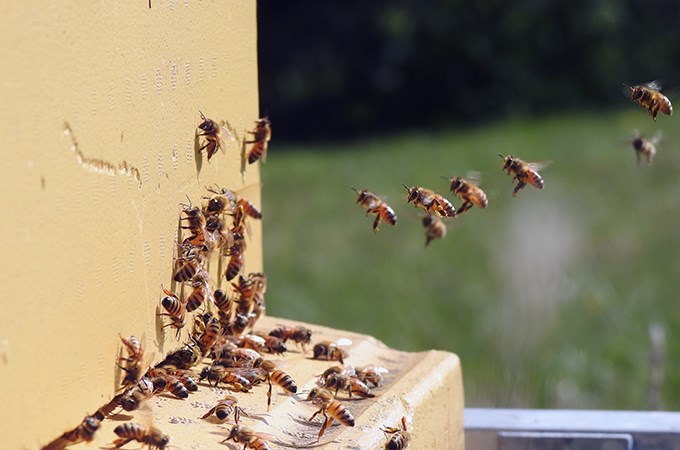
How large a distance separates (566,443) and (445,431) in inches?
13.3

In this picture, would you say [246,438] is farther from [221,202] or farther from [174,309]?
[221,202]

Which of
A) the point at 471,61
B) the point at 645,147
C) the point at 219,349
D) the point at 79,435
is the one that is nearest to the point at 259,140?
the point at 219,349

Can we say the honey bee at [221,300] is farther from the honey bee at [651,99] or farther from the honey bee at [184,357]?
the honey bee at [651,99]

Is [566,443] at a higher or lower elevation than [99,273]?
lower

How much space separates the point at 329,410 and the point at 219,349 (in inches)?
14.8

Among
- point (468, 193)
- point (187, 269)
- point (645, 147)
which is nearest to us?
point (187, 269)

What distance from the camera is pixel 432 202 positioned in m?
2.82

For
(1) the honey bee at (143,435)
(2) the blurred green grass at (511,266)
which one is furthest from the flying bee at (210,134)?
(2) the blurred green grass at (511,266)

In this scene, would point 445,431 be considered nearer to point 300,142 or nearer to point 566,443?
point 566,443

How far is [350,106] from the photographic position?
537 inches

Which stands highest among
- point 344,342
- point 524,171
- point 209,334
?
point 524,171

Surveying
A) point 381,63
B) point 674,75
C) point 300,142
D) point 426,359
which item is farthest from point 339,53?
point 426,359

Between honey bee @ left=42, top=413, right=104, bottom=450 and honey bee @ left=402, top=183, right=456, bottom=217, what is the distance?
1151mm

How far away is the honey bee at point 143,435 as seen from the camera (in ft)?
6.42
